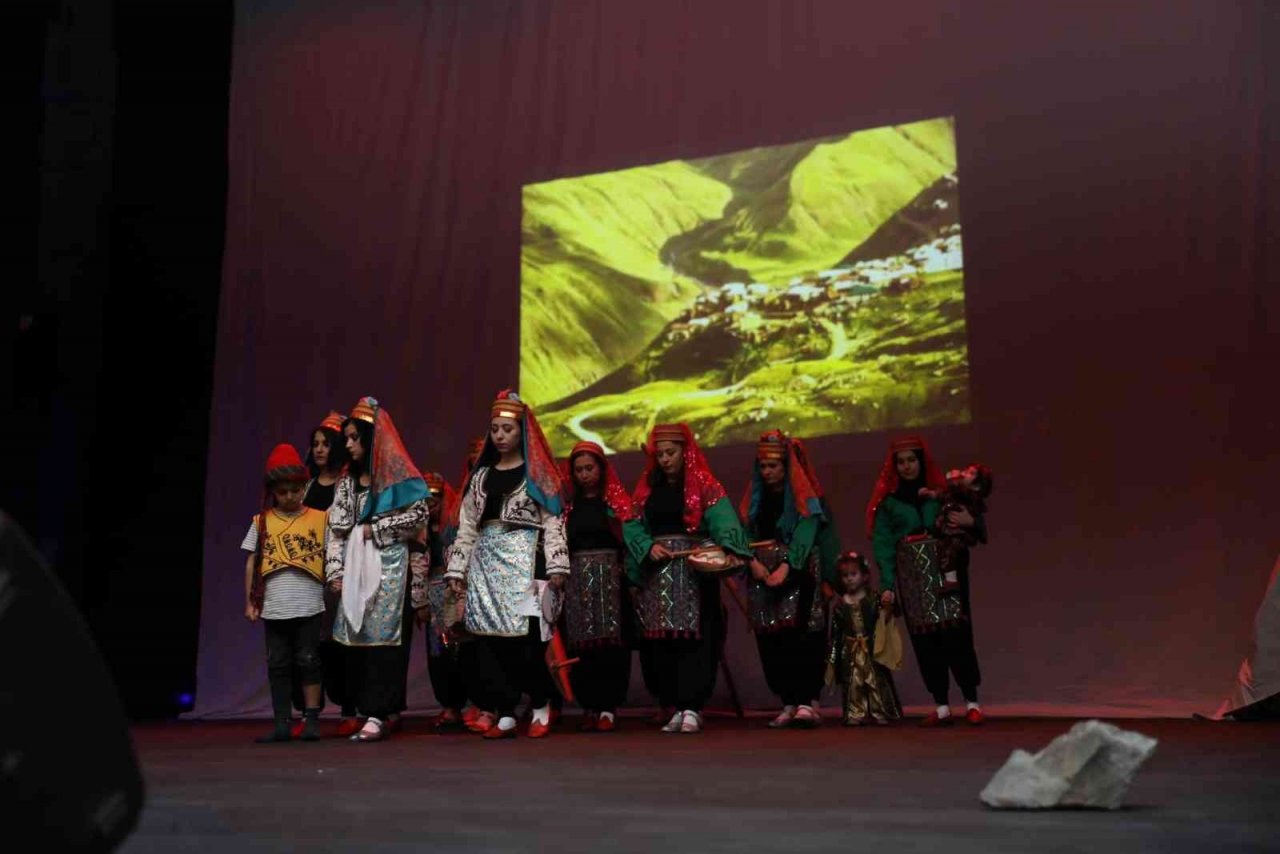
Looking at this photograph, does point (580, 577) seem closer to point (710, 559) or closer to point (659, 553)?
point (659, 553)

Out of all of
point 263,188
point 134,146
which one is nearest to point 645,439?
point 263,188

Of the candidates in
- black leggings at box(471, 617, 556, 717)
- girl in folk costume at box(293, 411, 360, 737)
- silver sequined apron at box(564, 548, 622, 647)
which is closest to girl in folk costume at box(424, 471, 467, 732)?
girl in folk costume at box(293, 411, 360, 737)

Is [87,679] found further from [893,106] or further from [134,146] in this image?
[134,146]

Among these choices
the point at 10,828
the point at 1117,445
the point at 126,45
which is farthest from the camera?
the point at 126,45

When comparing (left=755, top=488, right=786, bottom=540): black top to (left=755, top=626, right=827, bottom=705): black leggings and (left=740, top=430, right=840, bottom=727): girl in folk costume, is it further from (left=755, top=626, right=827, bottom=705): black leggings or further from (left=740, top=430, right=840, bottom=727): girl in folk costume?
(left=755, top=626, right=827, bottom=705): black leggings

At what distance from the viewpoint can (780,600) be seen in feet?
18.9

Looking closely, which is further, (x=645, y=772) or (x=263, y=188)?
(x=263, y=188)

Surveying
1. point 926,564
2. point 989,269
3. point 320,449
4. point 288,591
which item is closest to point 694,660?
point 926,564

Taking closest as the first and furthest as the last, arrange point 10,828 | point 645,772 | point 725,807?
point 10,828 → point 725,807 → point 645,772

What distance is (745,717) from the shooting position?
22.0ft

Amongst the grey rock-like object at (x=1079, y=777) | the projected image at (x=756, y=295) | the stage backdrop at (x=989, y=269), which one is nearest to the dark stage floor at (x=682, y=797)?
the grey rock-like object at (x=1079, y=777)

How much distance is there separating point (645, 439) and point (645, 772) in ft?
11.5

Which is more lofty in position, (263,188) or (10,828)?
(263,188)

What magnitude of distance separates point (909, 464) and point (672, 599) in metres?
1.17
